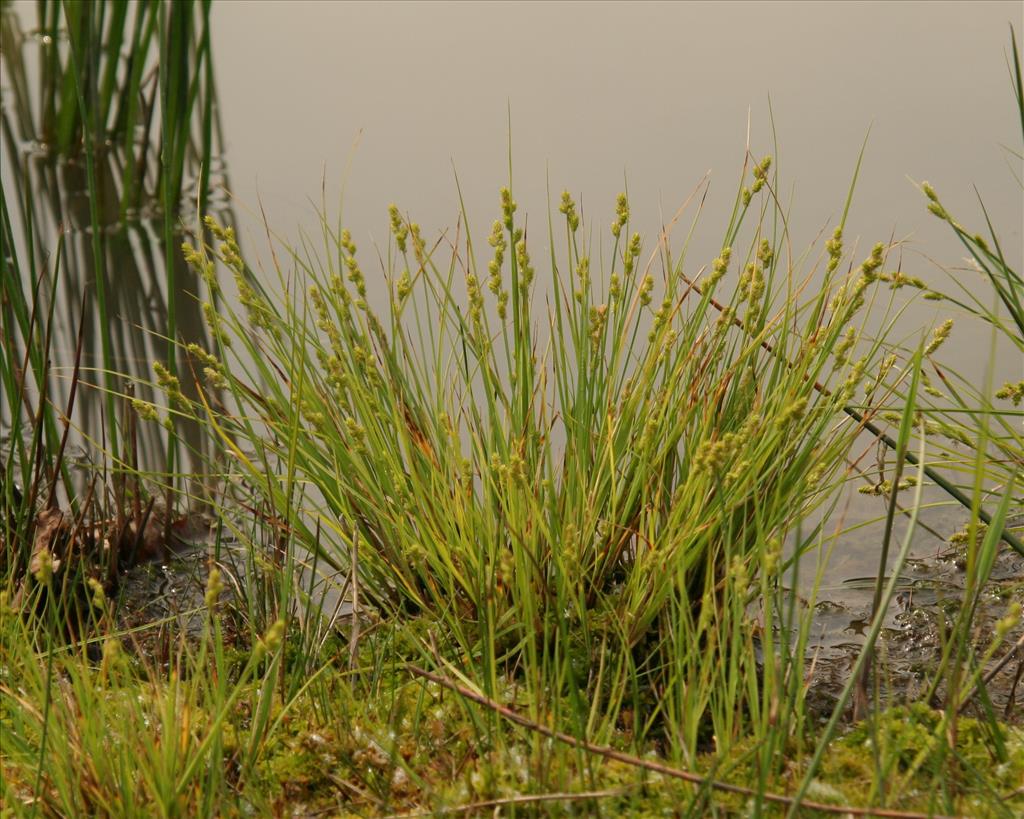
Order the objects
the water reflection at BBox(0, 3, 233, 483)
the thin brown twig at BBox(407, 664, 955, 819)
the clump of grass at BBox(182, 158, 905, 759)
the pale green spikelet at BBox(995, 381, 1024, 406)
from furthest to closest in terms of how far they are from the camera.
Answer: the water reflection at BBox(0, 3, 233, 483) → the pale green spikelet at BBox(995, 381, 1024, 406) → the clump of grass at BBox(182, 158, 905, 759) → the thin brown twig at BBox(407, 664, 955, 819)

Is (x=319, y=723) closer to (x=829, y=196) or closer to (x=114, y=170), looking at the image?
(x=829, y=196)

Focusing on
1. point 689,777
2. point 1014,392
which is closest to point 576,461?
point 689,777

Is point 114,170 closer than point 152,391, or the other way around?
point 152,391

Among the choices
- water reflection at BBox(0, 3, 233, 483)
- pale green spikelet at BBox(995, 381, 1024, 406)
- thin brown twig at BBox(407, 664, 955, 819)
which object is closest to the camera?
thin brown twig at BBox(407, 664, 955, 819)

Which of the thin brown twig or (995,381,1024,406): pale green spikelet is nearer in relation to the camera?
the thin brown twig

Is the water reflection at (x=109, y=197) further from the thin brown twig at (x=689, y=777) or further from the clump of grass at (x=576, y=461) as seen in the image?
the thin brown twig at (x=689, y=777)

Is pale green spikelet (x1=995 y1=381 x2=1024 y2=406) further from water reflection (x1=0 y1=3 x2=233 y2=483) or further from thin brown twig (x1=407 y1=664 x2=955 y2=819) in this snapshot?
water reflection (x1=0 y1=3 x2=233 y2=483)

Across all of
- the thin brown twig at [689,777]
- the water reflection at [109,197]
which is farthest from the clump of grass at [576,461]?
the water reflection at [109,197]

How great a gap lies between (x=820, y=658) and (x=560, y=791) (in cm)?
71

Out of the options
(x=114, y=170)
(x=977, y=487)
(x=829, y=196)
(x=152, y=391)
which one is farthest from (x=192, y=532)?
(x=114, y=170)

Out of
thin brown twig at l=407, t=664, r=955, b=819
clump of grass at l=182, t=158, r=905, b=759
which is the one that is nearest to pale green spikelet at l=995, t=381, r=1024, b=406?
clump of grass at l=182, t=158, r=905, b=759

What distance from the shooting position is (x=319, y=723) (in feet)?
4.75

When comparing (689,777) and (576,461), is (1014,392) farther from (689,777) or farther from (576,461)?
(689,777)

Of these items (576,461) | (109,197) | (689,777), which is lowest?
(689,777)
